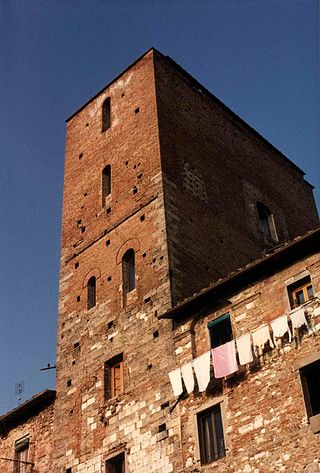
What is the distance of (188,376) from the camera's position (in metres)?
15.7

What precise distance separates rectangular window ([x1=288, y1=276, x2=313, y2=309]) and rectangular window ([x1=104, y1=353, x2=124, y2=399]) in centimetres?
491

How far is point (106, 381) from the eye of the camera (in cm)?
1805

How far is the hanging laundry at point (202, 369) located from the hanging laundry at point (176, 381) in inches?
18.0

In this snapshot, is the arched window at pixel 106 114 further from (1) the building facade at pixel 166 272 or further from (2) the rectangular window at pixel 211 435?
(2) the rectangular window at pixel 211 435

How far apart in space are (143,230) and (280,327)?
6.10 m

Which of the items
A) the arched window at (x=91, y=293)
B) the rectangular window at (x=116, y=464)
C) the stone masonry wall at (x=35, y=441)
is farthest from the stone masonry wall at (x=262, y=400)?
the stone masonry wall at (x=35, y=441)

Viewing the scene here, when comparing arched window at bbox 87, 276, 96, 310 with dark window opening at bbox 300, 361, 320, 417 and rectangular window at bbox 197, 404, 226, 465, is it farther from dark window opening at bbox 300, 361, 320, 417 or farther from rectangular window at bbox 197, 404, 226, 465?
dark window opening at bbox 300, 361, 320, 417

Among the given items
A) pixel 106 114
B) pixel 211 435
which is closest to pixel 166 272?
pixel 211 435

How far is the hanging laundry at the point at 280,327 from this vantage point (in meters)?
14.3

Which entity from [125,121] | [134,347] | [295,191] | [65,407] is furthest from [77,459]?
[295,191]

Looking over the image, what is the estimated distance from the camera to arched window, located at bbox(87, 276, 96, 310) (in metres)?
20.1

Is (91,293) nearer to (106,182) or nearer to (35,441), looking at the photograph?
(106,182)

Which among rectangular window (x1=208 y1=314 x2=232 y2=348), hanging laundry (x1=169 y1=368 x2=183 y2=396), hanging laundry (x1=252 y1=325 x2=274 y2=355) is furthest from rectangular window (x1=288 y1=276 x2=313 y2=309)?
hanging laundry (x1=169 y1=368 x2=183 y2=396)

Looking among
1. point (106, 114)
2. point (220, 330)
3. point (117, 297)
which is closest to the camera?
point (220, 330)
